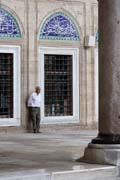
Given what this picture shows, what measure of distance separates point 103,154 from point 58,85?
10474 millimetres

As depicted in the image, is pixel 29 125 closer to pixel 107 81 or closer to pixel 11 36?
pixel 11 36

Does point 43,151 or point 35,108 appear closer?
point 43,151

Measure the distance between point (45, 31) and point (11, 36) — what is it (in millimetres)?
1372

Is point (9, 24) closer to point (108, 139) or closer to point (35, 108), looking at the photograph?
point (35, 108)

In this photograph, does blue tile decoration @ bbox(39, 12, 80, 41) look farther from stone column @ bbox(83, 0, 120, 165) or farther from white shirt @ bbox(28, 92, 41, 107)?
stone column @ bbox(83, 0, 120, 165)

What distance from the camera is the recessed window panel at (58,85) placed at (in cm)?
2083

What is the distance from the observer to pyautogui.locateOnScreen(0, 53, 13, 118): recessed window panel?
20.0 m

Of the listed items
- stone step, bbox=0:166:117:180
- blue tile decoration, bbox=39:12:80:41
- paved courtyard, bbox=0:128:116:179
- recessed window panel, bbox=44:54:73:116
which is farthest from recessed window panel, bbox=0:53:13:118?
stone step, bbox=0:166:117:180

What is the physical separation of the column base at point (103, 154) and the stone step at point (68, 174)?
213 mm

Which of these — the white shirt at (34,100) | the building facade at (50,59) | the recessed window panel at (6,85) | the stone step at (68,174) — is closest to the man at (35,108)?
the white shirt at (34,100)

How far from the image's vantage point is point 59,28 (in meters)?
20.9

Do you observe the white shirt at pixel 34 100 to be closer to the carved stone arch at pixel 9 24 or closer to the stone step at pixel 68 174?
the carved stone arch at pixel 9 24

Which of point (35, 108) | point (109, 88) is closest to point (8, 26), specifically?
point (35, 108)

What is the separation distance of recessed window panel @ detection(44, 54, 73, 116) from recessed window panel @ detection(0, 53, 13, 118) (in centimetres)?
137
